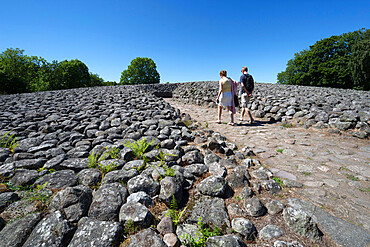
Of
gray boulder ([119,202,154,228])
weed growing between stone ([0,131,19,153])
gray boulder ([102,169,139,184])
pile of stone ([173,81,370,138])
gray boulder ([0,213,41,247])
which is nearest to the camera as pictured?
gray boulder ([0,213,41,247])

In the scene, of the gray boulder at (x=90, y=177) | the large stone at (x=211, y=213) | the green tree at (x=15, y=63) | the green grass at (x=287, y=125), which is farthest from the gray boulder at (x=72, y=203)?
the green tree at (x=15, y=63)

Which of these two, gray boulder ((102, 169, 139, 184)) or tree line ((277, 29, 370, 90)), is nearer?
gray boulder ((102, 169, 139, 184))

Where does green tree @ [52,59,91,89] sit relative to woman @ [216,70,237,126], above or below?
above

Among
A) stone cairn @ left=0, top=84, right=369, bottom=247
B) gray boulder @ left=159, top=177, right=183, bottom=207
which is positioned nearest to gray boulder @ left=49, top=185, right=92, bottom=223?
stone cairn @ left=0, top=84, right=369, bottom=247

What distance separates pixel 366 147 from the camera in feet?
11.9

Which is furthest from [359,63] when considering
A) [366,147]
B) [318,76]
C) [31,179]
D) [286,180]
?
[31,179]

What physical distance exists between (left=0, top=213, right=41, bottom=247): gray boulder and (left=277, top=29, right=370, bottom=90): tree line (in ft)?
117

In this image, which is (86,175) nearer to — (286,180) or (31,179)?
(31,179)

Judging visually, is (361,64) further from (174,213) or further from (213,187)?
(174,213)

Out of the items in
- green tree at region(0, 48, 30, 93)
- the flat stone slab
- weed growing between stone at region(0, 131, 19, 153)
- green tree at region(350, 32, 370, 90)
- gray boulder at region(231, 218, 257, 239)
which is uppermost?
green tree at region(0, 48, 30, 93)

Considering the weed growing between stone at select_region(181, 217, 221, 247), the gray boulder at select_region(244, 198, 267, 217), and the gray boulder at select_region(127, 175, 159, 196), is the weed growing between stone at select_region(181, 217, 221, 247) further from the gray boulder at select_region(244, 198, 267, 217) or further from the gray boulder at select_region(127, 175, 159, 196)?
the gray boulder at select_region(127, 175, 159, 196)

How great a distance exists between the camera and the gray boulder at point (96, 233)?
1.29 metres

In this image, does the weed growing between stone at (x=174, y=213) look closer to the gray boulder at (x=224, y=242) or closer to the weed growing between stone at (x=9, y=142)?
the gray boulder at (x=224, y=242)

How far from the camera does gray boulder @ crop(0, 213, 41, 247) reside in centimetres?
125
